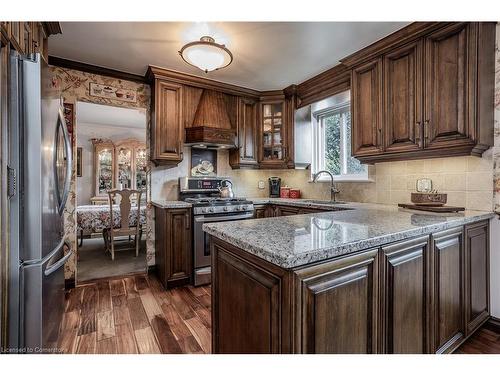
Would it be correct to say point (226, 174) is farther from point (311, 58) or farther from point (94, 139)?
point (94, 139)

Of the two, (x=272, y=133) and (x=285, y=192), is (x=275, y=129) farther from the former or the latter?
(x=285, y=192)

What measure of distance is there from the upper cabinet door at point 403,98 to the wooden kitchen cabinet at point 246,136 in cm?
178

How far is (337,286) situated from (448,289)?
1074 mm

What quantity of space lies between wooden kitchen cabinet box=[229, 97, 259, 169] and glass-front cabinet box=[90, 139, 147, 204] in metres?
2.62

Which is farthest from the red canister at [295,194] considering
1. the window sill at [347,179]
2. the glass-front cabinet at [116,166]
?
the glass-front cabinet at [116,166]

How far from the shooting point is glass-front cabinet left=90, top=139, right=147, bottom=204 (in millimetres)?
5219

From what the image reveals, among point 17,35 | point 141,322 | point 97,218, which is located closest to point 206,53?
point 17,35

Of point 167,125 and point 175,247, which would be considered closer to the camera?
point 175,247

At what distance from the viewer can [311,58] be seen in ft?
8.68

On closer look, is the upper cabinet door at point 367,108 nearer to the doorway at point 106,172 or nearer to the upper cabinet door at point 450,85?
the upper cabinet door at point 450,85

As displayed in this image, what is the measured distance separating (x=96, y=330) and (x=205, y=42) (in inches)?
93.2

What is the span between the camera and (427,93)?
78.3 inches

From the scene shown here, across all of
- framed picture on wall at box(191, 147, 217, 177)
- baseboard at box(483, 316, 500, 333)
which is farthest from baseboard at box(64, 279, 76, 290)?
baseboard at box(483, 316, 500, 333)

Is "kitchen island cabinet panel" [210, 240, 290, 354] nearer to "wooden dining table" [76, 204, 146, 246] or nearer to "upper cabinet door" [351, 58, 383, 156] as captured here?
"upper cabinet door" [351, 58, 383, 156]
